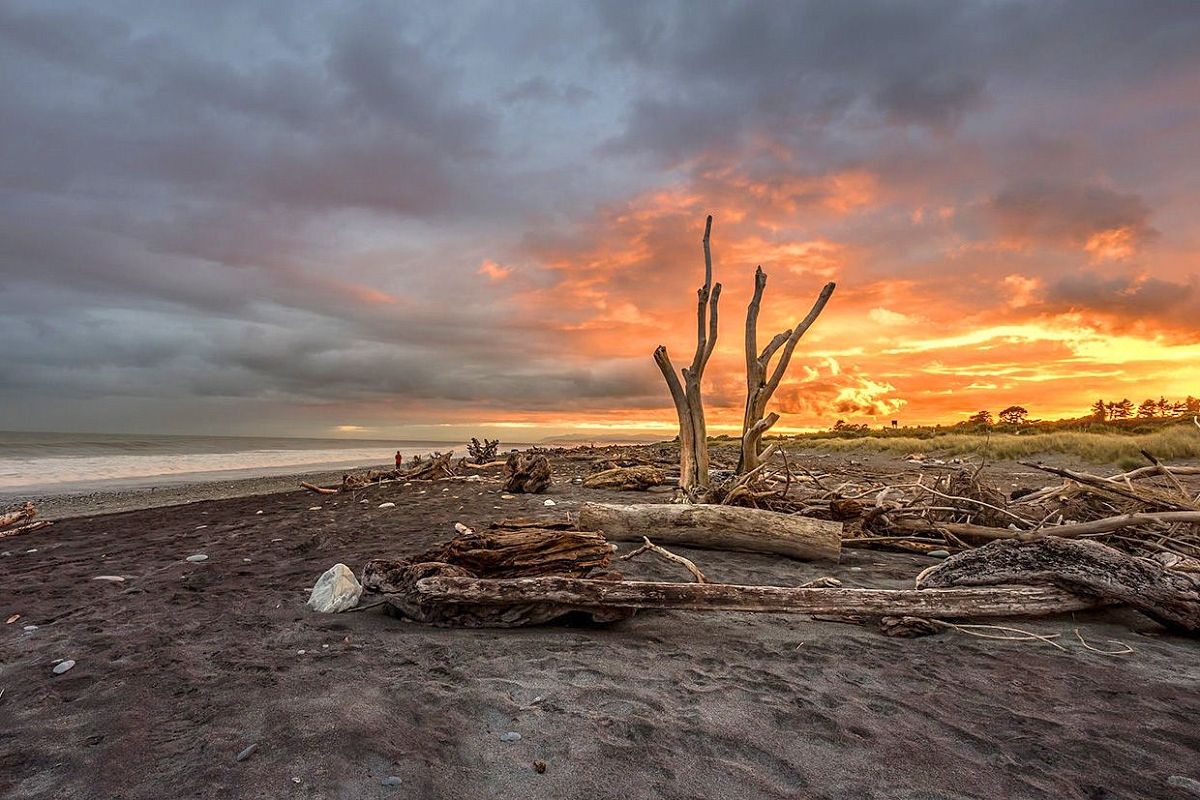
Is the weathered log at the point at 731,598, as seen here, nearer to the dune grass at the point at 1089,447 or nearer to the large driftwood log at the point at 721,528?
the large driftwood log at the point at 721,528

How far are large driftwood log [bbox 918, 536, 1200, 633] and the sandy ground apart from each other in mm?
230

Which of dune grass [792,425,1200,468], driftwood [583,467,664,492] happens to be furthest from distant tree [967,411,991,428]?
driftwood [583,467,664,492]

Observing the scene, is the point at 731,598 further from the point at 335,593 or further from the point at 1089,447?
the point at 1089,447

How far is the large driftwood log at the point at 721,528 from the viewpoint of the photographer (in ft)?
18.4

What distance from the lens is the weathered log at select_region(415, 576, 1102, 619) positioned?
3.47 metres

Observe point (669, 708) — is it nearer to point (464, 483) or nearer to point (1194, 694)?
point (1194, 694)

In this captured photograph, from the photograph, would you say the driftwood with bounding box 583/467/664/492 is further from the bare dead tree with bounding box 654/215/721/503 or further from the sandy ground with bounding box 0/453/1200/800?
the sandy ground with bounding box 0/453/1200/800

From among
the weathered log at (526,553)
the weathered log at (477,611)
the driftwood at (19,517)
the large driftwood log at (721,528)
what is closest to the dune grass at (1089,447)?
the large driftwood log at (721,528)

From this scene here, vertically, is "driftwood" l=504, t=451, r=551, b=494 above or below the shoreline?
above

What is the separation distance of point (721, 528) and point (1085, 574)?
119 inches

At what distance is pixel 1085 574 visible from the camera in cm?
362

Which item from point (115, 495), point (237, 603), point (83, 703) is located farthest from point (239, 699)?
point (115, 495)

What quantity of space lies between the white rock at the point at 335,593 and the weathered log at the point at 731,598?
34.9 inches

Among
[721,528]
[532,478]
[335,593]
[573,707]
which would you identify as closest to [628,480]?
[532,478]
